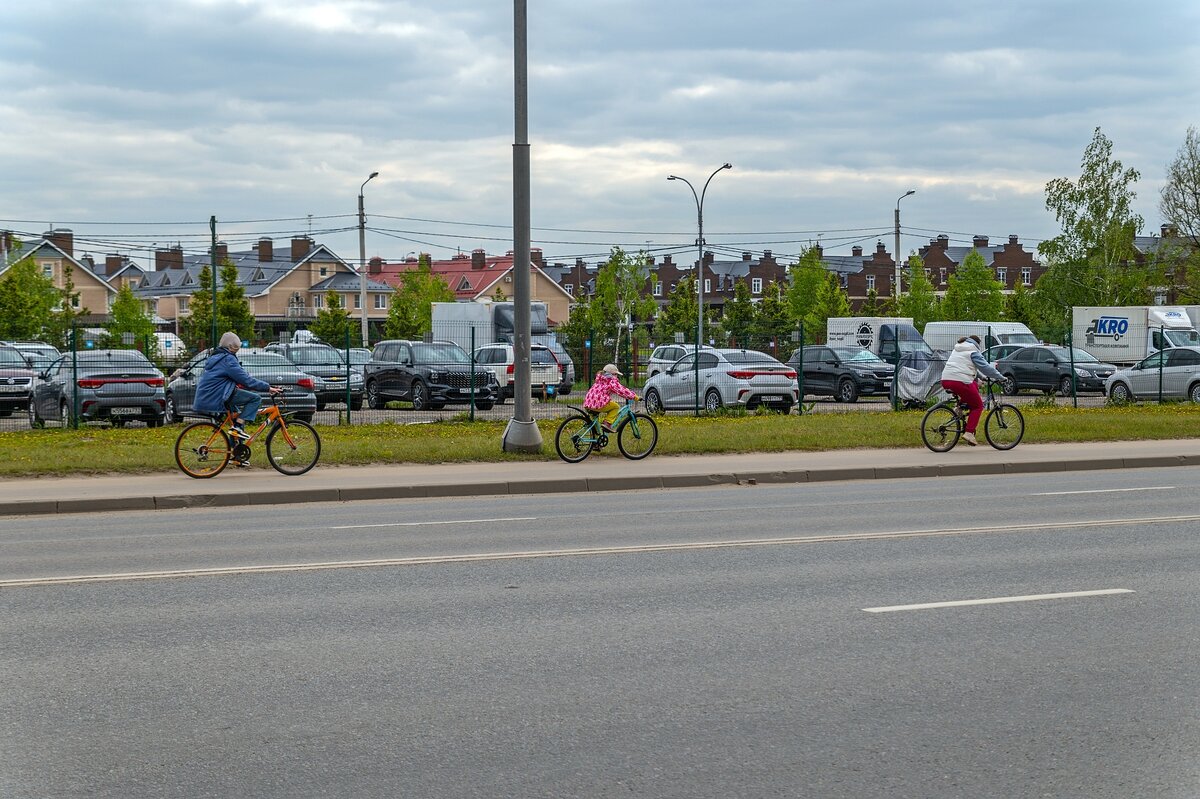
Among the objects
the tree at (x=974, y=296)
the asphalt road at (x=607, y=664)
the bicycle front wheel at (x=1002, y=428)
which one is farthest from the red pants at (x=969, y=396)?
the tree at (x=974, y=296)

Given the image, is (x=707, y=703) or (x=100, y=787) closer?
(x=100, y=787)

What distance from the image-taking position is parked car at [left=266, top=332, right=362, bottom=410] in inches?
1203

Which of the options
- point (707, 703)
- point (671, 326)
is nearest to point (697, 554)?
point (707, 703)

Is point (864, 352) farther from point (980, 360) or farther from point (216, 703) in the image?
point (216, 703)

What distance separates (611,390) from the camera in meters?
18.4

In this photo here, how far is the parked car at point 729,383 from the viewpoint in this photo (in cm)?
2759

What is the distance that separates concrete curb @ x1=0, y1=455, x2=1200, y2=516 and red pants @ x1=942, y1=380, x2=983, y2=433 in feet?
4.79

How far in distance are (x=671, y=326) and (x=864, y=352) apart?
190 ft

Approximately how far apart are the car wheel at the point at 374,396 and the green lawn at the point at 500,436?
7003mm

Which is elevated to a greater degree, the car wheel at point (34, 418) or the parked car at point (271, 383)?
the parked car at point (271, 383)

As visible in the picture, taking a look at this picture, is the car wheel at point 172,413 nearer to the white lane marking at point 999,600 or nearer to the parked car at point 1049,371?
the white lane marking at point 999,600

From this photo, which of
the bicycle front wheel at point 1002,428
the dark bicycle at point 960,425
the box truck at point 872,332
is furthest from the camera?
the box truck at point 872,332

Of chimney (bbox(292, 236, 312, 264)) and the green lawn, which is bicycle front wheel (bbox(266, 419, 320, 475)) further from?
chimney (bbox(292, 236, 312, 264))

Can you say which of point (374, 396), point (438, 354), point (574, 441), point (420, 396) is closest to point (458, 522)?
point (574, 441)
